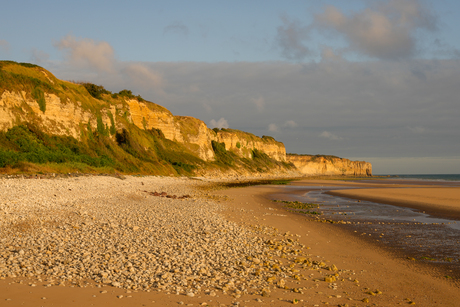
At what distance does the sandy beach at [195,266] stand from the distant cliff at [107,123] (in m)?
21.2

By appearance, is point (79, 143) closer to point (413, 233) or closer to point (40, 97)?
point (40, 97)

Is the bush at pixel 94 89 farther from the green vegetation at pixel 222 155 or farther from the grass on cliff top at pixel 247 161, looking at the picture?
the green vegetation at pixel 222 155

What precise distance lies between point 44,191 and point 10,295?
42.6ft

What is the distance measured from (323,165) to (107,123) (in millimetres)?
143094

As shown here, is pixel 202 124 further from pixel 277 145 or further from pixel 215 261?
pixel 215 261

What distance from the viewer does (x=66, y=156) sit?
112 ft

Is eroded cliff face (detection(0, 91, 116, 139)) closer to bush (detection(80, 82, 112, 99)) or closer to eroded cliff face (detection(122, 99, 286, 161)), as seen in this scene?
bush (detection(80, 82, 112, 99))

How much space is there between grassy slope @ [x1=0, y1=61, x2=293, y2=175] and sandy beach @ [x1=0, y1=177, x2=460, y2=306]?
771 inches

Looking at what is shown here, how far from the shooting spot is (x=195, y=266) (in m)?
7.36

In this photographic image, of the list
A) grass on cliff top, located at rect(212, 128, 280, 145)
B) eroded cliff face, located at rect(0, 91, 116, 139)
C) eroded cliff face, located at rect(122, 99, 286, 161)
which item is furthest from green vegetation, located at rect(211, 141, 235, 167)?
eroded cliff face, located at rect(0, 91, 116, 139)

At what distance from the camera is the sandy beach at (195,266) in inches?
229

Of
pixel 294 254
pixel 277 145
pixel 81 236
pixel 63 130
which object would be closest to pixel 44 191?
pixel 81 236

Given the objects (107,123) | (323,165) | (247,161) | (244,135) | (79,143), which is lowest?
(323,165)

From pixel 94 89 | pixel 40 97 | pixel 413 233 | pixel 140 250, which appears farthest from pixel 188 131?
pixel 140 250
